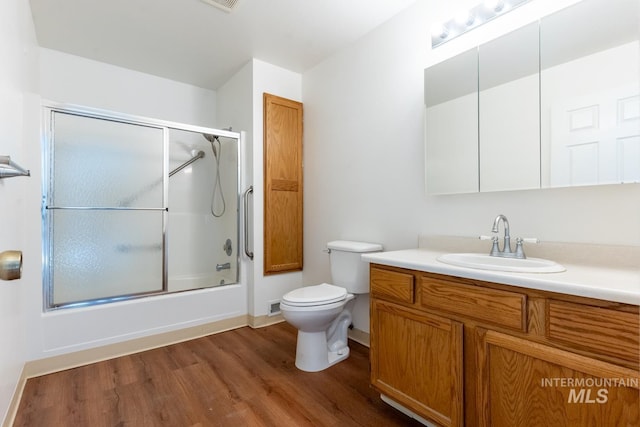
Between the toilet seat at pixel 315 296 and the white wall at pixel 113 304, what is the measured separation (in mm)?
963

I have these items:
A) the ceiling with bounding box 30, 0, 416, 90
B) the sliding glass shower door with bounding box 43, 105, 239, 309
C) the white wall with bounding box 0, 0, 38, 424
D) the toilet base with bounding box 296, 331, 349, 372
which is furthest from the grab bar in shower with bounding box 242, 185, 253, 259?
the white wall with bounding box 0, 0, 38, 424

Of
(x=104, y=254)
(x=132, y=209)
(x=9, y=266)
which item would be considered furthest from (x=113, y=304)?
(x=9, y=266)

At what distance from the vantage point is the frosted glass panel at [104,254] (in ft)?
6.87

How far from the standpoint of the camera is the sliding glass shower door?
→ 2.09 metres

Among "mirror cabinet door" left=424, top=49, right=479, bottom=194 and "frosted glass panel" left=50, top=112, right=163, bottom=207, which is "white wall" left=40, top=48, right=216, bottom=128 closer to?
"frosted glass panel" left=50, top=112, right=163, bottom=207

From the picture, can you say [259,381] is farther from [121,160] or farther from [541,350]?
[121,160]

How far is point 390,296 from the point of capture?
4.83 feet

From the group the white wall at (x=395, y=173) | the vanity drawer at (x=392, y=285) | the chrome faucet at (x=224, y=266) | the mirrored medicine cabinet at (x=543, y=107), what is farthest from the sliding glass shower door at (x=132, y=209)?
the mirrored medicine cabinet at (x=543, y=107)

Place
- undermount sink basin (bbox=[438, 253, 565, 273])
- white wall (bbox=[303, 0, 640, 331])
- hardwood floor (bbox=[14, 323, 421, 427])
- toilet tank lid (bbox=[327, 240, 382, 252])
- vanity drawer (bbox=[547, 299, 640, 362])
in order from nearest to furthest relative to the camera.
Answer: vanity drawer (bbox=[547, 299, 640, 362]), undermount sink basin (bbox=[438, 253, 565, 273]), white wall (bbox=[303, 0, 640, 331]), hardwood floor (bbox=[14, 323, 421, 427]), toilet tank lid (bbox=[327, 240, 382, 252])

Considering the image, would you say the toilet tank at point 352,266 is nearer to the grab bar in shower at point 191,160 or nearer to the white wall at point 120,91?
the grab bar in shower at point 191,160

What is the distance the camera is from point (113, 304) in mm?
2115

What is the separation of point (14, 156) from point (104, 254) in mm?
1092

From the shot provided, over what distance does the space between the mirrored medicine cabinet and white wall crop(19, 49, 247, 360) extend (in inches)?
80.8

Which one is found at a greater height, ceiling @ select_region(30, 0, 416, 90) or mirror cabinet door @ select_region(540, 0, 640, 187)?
ceiling @ select_region(30, 0, 416, 90)
